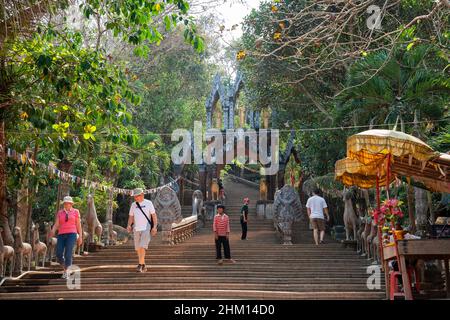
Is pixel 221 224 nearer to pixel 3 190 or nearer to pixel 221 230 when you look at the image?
pixel 221 230

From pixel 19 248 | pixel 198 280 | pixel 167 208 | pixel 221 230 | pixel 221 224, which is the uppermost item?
pixel 167 208

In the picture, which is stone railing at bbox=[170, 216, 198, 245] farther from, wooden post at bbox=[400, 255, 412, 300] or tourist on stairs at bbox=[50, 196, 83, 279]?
wooden post at bbox=[400, 255, 412, 300]

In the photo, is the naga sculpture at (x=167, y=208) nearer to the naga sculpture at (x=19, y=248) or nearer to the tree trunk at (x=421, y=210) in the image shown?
the naga sculpture at (x=19, y=248)

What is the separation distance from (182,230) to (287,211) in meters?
3.06

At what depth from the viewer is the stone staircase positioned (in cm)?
1095

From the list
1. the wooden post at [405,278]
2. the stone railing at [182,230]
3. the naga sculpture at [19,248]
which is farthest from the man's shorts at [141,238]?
the stone railing at [182,230]

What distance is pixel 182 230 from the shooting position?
64.0 feet

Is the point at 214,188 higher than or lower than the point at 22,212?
higher

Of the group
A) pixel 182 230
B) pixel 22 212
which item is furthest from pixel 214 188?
pixel 22 212

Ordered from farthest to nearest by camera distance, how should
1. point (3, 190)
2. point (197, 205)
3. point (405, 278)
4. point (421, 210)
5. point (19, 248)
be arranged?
point (197, 205) → point (421, 210) → point (19, 248) → point (3, 190) → point (405, 278)

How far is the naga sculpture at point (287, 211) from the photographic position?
59.5 ft
